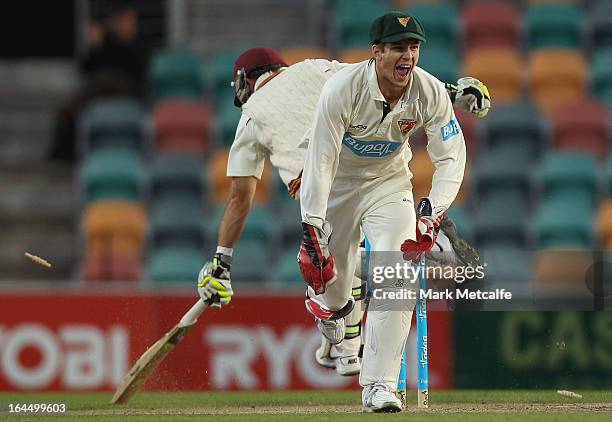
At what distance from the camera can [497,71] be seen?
11.2 meters

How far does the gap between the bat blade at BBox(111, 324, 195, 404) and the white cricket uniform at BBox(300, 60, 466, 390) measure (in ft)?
4.41

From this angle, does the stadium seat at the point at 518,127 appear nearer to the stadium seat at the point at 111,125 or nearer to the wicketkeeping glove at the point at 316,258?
the stadium seat at the point at 111,125

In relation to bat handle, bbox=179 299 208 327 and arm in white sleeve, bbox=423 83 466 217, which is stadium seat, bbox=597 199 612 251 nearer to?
bat handle, bbox=179 299 208 327

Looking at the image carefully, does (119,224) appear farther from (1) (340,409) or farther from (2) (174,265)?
(1) (340,409)

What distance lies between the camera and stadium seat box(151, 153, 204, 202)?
1079cm

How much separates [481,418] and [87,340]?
3.61m

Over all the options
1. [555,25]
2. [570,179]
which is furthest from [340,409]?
[555,25]

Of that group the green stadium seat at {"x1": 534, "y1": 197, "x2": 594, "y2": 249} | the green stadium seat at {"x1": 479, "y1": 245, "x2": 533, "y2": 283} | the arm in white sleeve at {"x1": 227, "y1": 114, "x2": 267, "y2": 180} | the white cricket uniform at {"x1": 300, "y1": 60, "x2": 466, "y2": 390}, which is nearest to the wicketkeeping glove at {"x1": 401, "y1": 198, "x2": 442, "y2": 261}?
the white cricket uniform at {"x1": 300, "y1": 60, "x2": 466, "y2": 390}

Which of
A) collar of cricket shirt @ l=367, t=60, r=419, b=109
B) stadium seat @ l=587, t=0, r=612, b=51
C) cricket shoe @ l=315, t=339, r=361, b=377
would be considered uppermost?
stadium seat @ l=587, t=0, r=612, b=51

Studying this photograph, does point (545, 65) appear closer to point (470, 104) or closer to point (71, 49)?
point (71, 49)

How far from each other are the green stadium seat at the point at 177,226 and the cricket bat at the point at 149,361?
3.23m

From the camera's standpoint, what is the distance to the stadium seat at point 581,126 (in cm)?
1079

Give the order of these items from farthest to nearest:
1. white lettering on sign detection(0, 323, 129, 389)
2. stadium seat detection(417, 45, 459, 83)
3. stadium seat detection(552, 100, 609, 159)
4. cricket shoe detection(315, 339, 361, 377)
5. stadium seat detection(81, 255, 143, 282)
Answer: stadium seat detection(417, 45, 459, 83), stadium seat detection(552, 100, 609, 159), stadium seat detection(81, 255, 143, 282), white lettering on sign detection(0, 323, 129, 389), cricket shoe detection(315, 339, 361, 377)

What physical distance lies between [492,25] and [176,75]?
2528 mm
